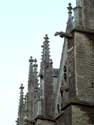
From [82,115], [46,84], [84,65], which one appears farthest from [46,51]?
[82,115]

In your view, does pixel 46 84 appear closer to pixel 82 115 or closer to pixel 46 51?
pixel 46 51

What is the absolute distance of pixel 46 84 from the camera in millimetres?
20016

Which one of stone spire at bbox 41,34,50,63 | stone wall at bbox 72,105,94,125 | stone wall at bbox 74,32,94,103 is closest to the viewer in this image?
stone wall at bbox 72,105,94,125

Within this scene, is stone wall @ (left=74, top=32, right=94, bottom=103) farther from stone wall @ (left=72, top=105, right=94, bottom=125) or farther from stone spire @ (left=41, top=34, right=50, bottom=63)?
stone spire @ (left=41, top=34, right=50, bottom=63)

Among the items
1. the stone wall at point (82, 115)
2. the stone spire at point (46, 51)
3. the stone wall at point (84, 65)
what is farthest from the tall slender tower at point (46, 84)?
the stone wall at point (82, 115)

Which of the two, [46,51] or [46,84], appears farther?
[46,51]

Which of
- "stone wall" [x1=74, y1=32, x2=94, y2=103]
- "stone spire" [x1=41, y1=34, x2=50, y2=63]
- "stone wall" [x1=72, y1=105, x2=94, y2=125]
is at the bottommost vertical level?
"stone wall" [x1=72, y1=105, x2=94, y2=125]

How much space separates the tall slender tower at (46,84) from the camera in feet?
63.8

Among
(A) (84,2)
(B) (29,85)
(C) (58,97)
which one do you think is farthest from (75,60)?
(B) (29,85)

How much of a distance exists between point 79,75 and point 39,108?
6638 millimetres

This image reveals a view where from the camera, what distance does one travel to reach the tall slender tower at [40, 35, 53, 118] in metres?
19.5

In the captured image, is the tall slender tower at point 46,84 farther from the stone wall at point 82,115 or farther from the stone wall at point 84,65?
the stone wall at point 82,115

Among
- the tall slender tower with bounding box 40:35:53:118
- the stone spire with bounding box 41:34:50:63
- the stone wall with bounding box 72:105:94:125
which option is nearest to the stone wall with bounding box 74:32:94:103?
the stone wall with bounding box 72:105:94:125

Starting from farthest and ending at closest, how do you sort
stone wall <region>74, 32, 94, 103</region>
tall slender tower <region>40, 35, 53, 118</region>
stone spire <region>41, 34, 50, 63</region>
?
1. stone spire <region>41, 34, 50, 63</region>
2. tall slender tower <region>40, 35, 53, 118</region>
3. stone wall <region>74, 32, 94, 103</region>
